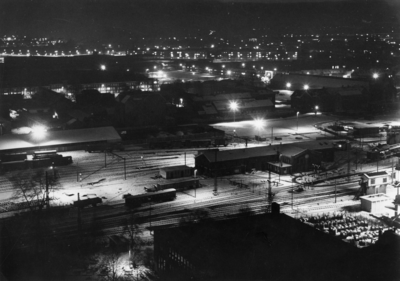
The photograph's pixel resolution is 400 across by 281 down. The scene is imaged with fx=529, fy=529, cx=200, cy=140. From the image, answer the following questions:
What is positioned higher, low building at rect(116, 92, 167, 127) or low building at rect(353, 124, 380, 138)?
low building at rect(116, 92, 167, 127)

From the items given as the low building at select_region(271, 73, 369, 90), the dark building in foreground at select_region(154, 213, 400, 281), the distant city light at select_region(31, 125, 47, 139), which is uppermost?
the low building at select_region(271, 73, 369, 90)

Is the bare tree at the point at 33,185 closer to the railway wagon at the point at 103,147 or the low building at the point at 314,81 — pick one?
the railway wagon at the point at 103,147

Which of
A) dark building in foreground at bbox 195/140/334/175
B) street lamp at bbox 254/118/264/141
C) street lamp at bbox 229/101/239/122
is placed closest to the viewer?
dark building in foreground at bbox 195/140/334/175

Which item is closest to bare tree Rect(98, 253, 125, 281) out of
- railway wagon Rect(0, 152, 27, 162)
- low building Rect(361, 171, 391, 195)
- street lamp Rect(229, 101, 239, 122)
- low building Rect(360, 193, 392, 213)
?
low building Rect(360, 193, 392, 213)

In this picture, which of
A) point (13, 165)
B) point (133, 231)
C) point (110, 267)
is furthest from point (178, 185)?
point (13, 165)

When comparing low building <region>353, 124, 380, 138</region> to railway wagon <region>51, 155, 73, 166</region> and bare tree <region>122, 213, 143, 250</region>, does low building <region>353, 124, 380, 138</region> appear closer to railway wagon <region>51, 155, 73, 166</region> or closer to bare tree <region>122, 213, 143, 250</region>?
railway wagon <region>51, 155, 73, 166</region>

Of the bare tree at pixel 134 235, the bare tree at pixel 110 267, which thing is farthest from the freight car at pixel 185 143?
the bare tree at pixel 110 267

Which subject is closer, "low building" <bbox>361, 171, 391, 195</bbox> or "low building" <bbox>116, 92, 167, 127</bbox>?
"low building" <bbox>361, 171, 391, 195</bbox>
